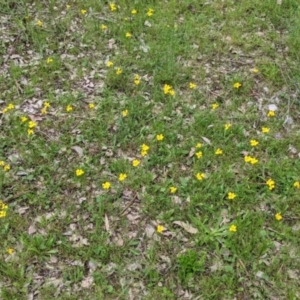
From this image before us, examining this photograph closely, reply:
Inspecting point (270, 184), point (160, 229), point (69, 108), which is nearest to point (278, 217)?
point (270, 184)

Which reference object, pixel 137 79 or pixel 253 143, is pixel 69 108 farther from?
pixel 253 143

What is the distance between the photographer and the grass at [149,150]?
323cm

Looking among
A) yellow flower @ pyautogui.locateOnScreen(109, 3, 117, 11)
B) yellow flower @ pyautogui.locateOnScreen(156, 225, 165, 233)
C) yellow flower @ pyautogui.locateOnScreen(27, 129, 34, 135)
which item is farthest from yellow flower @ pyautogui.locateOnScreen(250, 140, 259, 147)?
yellow flower @ pyautogui.locateOnScreen(109, 3, 117, 11)

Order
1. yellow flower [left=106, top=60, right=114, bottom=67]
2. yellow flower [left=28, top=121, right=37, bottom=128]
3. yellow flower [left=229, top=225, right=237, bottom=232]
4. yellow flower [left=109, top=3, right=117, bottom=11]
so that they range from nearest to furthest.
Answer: yellow flower [left=229, top=225, right=237, bottom=232] < yellow flower [left=28, top=121, right=37, bottom=128] < yellow flower [left=106, top=60, right=114, bottom=67] < yellow flower [left=109, top=3, right=117, bottom=11]

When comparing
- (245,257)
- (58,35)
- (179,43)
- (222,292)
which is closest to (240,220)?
(245,257)

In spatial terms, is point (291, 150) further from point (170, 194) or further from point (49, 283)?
point (49, 283)

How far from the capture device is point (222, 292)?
10.2 ft

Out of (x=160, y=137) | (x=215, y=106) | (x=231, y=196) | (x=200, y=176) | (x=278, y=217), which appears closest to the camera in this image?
(x=278, y=217)

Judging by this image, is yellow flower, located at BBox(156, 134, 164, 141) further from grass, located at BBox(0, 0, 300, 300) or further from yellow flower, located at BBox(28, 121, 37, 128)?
yellow flower, located at BBox(28, 121, 37, 128)

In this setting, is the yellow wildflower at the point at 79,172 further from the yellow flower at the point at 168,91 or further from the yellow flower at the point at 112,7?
the yellow flower at the point at 112,7

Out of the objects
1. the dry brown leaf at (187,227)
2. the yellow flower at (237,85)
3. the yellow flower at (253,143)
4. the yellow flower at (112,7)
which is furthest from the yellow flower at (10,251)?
the yellow flower at (112,7)

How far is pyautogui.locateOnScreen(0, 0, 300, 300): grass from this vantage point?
3234 mm

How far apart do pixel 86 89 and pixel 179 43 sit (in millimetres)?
1096

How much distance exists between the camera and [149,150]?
13.0 ft
